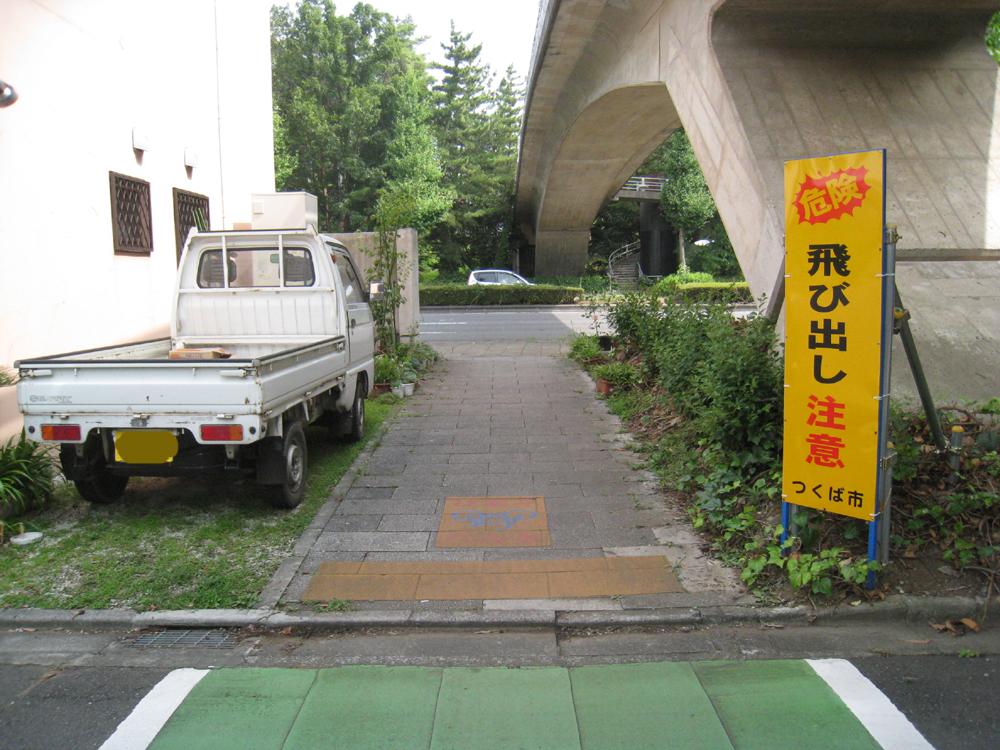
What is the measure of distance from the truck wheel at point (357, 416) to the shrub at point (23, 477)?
8.66 ft

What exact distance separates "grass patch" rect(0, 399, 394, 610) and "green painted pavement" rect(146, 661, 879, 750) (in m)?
1.02

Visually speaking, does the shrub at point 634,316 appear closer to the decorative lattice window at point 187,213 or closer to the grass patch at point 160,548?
the grass patch at point 160,548

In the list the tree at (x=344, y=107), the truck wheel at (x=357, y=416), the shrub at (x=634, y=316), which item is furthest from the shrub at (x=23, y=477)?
the tree at (x=344, y=107)

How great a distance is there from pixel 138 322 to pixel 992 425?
8.54 m

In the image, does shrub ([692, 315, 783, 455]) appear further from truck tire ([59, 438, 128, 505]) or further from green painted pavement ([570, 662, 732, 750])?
truck tire ([59, 438, 128, 505])

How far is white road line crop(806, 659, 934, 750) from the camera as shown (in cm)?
302

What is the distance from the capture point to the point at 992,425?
5.29 metres

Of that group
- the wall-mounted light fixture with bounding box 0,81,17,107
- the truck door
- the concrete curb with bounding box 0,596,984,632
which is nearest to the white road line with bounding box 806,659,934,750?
the concrete curb with bounding box 0,596,984,632

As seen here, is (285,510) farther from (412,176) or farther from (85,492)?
(412,176)

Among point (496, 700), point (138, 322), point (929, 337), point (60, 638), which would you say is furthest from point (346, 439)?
point (929, 337)

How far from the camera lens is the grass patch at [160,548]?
436cm

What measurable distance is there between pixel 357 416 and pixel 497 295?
1991 cm

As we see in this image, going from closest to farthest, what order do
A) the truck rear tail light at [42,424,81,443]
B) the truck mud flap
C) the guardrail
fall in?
the truck rear tail light at [42,424,81,443]
the truck mud flap
the guardrail

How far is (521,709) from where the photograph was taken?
3266 mm
